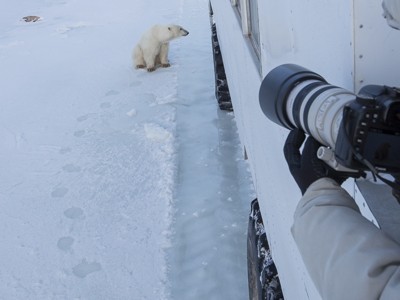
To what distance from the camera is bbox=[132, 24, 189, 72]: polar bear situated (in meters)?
6.69

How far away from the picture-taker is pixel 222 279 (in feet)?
9.38

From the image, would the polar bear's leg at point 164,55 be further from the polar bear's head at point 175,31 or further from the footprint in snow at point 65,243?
the footprint in snow at point 65,243

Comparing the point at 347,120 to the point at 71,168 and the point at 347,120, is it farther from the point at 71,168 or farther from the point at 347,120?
the point at 71,168

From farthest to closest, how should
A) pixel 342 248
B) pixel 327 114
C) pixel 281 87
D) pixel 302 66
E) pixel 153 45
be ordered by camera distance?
1. pixel 153 45
2. pixel 302 66
3. pixel 281 87
4. pixel 327 114
5. pixel 342 248

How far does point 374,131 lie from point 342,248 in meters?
Result: 0.17

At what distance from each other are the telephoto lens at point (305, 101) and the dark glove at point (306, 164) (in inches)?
0.8

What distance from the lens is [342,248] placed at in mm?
724

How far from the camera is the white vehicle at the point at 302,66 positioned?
0.89 metres

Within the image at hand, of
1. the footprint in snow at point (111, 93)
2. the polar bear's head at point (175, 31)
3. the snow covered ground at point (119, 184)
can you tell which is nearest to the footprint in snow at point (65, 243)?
the snow covered ground at point (119, 184)

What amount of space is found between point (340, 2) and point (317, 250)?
0.46 m

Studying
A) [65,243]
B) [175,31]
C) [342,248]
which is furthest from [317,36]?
[175,31]

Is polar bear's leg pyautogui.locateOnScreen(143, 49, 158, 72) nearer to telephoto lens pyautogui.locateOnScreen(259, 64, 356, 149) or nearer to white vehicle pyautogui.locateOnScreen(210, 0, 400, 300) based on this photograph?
white vehicle pyautogui.locateOnScreen(210, 0, 400, 300)

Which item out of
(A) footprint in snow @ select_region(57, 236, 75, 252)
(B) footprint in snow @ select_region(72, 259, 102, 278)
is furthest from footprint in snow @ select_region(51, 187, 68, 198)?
(B) footprint in snow @ select_region(72, 259, 102, 278)

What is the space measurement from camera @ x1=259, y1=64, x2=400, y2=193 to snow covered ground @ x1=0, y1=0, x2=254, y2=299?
196cm
